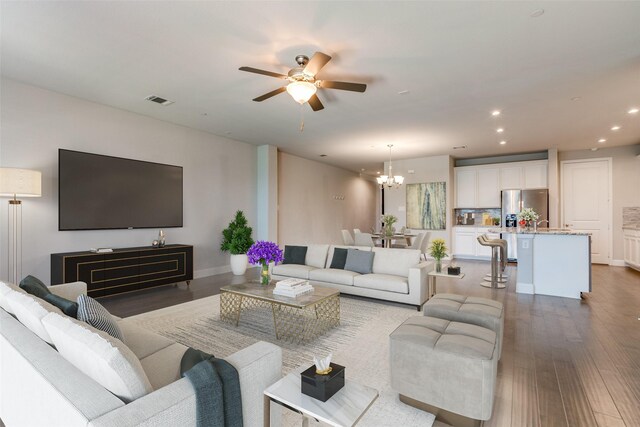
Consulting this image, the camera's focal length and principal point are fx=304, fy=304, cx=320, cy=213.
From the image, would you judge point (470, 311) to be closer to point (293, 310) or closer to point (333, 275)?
point (293, 310)

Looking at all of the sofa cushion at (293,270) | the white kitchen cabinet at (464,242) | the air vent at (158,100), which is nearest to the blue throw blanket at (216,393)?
the sofa cushion at (293,270)

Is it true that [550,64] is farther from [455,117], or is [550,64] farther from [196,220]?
[196,220]

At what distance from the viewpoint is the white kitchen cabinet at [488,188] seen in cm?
870

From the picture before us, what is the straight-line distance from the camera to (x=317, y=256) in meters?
5.21

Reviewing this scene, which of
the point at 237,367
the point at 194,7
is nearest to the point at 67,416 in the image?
the point at 237,367

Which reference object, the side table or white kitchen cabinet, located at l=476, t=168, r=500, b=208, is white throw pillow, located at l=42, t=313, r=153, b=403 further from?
white kitchen cabinet, located at l=476, t=168, r=500, b=208

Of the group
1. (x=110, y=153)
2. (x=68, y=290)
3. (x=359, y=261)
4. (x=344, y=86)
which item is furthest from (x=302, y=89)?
(x=110, y=153)

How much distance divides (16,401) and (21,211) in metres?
3.83

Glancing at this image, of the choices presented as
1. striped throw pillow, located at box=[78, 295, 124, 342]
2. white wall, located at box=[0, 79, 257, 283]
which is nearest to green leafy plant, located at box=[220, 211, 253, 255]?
white wall, located at box=[0, 79, 257, 283]

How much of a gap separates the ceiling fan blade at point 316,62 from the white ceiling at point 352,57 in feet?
0.83

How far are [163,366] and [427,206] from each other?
8448 mm

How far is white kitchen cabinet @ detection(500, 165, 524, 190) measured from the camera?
27.6ft

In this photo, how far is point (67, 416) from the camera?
98 cm

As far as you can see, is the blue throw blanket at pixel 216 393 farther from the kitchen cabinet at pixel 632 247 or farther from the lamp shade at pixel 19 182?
the kitchen cabinet at pixel 632 247
